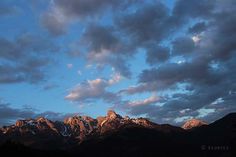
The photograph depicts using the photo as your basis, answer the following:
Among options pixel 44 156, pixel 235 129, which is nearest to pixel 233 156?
pixel 235 129

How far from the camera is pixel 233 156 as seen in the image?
154m

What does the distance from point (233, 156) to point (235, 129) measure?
10614 mm

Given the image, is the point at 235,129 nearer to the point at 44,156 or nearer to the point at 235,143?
the point at 235,143

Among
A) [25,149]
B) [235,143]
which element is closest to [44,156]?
[25,149]

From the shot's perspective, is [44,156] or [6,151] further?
[44,156]

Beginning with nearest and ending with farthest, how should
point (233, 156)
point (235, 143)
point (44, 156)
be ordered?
point (233, 156), point (235, 143), point (44, 156)

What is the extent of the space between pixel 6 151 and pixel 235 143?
10298cm

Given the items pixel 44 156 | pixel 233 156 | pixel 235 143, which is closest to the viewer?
pixel 233 156

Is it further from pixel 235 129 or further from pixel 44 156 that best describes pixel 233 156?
pixel 44 156

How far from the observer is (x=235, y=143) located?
171m

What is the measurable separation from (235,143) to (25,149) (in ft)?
331

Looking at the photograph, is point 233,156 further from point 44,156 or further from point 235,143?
point 44,156

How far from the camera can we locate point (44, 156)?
194m

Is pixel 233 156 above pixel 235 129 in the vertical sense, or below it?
below
